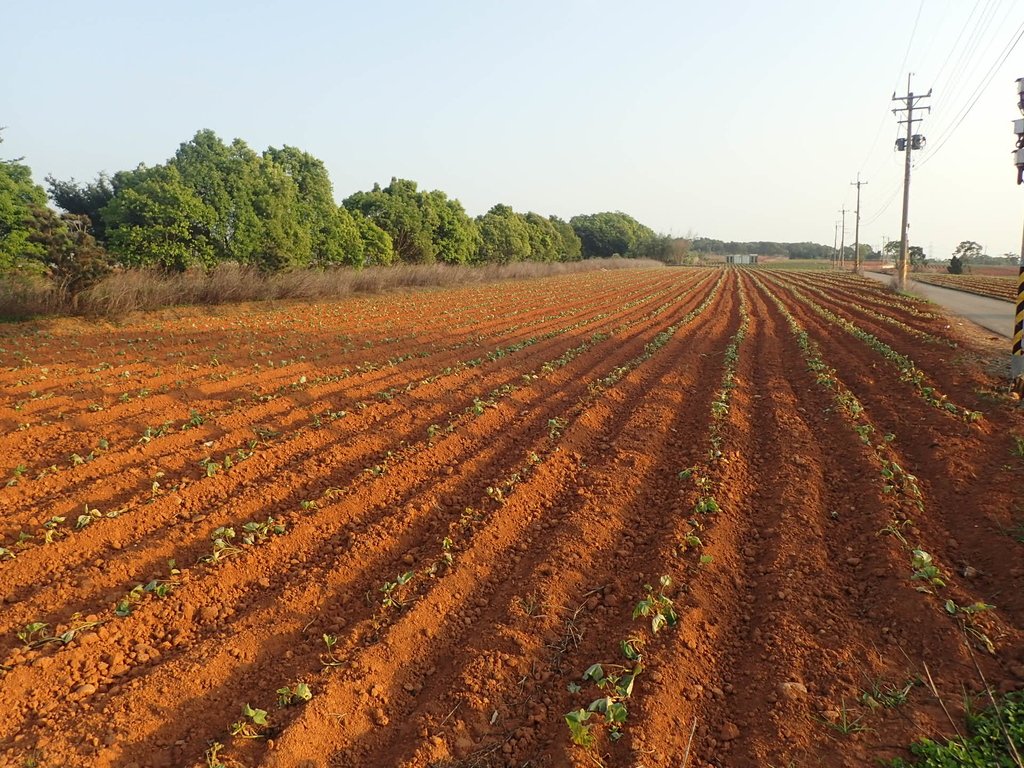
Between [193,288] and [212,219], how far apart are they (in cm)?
240

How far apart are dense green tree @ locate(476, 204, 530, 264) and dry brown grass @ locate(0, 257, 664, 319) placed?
14.6m

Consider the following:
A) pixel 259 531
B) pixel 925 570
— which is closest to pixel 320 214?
pixel 259 531

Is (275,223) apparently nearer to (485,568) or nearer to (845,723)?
(485,568)

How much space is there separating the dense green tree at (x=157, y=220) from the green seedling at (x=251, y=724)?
17892mm

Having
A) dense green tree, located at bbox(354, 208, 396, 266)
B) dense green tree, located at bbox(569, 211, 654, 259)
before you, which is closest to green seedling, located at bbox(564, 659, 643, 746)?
dense green tree, located at bbox(354, 208, 396, 266)

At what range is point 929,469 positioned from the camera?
593 centimetres

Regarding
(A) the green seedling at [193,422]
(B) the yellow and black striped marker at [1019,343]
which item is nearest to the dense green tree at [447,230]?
(A) the green seedling at [193,422]

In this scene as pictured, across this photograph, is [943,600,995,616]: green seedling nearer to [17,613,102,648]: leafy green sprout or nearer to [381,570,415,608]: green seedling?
[381,570,415,608]: green seedling

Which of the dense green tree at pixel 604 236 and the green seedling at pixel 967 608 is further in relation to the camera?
the dense green tree at pixel 604 236

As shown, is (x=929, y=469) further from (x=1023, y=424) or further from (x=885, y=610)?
(x=885, y=610)

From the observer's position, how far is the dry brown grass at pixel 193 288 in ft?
46.7

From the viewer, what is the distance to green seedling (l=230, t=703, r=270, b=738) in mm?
2900

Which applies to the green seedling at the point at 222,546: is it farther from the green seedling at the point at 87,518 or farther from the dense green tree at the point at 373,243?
the dense green tree at the point at 373,243

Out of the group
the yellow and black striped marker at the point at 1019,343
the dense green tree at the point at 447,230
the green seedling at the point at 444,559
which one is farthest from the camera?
the dense green tree at the point at 447,230
